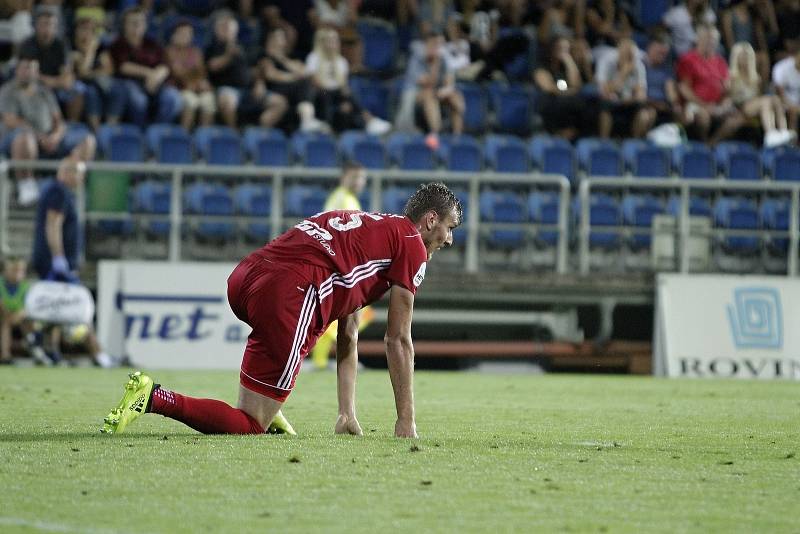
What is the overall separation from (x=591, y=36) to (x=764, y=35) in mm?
3410

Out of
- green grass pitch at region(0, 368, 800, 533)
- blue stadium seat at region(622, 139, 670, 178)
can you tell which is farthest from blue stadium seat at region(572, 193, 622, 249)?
green grass pitch at region(0, 368, 800, 533)

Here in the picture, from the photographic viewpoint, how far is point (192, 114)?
770 inches

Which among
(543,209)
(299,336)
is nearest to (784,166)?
(543,209)

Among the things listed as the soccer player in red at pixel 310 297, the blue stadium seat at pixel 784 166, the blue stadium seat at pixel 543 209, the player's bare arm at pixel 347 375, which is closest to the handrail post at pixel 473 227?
the blue stadium seat at pixel 543 209

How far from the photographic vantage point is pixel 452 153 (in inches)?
763

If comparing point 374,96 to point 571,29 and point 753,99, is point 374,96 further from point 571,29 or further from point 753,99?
point 753,99

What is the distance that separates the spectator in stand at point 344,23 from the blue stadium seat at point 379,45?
0.14m

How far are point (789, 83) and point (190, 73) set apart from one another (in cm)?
906

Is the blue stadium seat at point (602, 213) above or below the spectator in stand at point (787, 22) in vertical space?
below

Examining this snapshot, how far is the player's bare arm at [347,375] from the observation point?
843 cm

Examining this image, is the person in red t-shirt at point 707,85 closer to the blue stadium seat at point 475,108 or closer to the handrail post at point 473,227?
the blue stadium seat at point 475,108

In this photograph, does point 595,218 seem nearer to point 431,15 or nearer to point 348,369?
point 431,15

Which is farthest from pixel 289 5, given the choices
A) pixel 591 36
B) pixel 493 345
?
pixel 493 345

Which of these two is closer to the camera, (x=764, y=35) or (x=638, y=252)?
(x=638, y=252)
